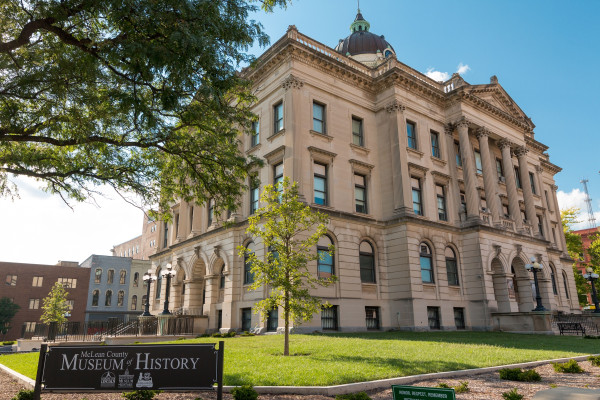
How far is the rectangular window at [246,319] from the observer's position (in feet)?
90.9

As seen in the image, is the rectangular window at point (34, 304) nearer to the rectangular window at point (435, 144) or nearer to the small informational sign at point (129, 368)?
the rectangular window at point (435, 144)

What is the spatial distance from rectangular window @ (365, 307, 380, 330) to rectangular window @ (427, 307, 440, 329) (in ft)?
12.2

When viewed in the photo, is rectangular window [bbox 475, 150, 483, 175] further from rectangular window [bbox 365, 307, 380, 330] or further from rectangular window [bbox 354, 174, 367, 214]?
rectangular window [bbox 365, 307, 380, 330]

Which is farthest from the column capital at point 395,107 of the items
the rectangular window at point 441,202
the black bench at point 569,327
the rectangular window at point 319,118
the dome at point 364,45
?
the black bench at point 569,327

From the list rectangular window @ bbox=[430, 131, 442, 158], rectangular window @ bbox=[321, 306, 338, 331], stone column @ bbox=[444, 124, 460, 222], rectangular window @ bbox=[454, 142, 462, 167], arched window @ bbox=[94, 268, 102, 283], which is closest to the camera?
rectangular window @ bbox=[321, 306, 338, 331]

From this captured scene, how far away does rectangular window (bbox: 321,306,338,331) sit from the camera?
25.6m

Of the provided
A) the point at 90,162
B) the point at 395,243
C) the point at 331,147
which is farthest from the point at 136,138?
the point at 395,243

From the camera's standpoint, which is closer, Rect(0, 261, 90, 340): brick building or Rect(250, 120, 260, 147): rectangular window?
Rect(250, 120, 260, 147): rectangular window

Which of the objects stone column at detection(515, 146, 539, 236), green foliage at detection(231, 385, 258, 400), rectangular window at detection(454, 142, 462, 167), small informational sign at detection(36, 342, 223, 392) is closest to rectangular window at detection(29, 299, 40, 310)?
rectangular window at detection(454, 142, 462, 167)

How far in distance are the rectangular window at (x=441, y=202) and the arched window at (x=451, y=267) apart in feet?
Result: 8.70

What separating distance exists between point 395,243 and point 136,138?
19883 millimetres

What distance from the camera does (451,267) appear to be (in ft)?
106

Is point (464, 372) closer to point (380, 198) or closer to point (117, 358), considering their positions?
point (117, 358)

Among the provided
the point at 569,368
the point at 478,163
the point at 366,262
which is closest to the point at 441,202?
the point at 478,163
